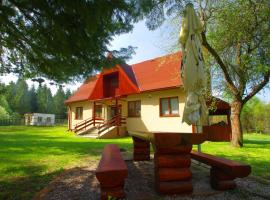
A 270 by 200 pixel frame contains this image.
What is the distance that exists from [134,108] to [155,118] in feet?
8.49

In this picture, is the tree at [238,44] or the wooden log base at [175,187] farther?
the tree at [238,44]

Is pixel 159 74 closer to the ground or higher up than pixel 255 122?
higher up

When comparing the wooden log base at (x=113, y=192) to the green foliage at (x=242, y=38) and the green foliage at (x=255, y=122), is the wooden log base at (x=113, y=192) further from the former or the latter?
the green foliage at (x=255, y=122)

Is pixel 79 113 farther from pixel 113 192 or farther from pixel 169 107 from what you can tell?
pixel 113 192

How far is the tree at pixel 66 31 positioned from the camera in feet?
15.1

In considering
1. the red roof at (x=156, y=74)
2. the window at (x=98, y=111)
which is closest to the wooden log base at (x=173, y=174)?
the red roof at (x=156, y=74)

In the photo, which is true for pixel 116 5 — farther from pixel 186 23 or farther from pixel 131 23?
pixel 186 23

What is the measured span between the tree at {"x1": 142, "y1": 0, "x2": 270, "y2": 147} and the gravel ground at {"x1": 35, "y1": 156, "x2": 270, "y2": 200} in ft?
25.8

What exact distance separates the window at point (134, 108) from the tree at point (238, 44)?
7.77m

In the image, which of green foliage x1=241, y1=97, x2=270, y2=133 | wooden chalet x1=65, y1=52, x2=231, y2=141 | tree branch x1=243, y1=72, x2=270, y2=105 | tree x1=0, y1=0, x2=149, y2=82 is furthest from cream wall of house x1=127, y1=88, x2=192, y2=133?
green foliage x1=241, y1=97, x2=270, y2=133

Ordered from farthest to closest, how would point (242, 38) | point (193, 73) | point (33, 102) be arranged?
1. point (33, 102)
2. point (242, 38)
3. point (193, 73)

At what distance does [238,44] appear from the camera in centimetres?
1258

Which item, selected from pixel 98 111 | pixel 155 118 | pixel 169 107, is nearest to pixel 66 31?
pixel 169 107

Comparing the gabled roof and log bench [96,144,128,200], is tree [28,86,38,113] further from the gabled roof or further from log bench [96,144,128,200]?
log bench [96,144,128,200]
